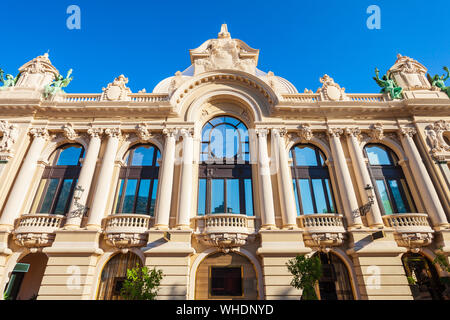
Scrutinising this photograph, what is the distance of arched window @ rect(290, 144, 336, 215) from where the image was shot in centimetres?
1438

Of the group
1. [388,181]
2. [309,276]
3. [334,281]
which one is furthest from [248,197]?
[388,181]

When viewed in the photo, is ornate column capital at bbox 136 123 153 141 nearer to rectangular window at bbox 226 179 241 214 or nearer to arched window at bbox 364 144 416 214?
rectangular window at bbox 226 179 241 214

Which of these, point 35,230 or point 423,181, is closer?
point 35,230

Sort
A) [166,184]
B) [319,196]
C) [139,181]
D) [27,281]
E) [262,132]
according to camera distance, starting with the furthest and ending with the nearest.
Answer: [262,132]
[139,181]
[319,196]
[27,281]
[166,184]

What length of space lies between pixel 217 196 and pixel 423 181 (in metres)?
12.9

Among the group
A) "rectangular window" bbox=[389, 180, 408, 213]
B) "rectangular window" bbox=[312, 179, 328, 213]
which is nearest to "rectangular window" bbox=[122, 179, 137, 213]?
"rectangular window" bbox=[312, 179, 328, 213]

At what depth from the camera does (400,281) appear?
37.1 ft

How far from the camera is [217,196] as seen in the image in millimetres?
14656

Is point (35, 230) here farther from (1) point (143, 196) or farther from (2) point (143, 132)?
(2) point (143, 132)

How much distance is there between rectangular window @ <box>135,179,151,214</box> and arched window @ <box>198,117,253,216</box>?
3457 millimetres

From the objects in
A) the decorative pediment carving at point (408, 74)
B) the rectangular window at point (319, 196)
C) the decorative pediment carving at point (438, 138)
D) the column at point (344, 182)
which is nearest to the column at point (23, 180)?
the rectangular window at point (319, 196)

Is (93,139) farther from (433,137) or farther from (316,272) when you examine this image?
(433,137)

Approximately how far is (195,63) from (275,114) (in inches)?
308
